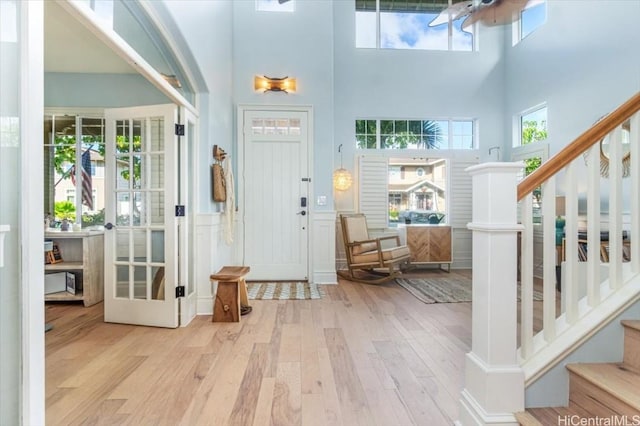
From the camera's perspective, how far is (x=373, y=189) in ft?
17.8

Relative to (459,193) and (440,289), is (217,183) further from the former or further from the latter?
(459,193)

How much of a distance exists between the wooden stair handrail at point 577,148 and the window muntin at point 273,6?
4.37 metres

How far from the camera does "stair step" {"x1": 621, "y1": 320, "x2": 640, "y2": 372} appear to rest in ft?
4.41

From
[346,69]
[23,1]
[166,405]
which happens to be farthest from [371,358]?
[346,69]

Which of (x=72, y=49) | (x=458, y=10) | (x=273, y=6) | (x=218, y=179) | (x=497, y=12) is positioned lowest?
(x=218, y=179)

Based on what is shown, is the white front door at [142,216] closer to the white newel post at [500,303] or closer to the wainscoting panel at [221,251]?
the wainscoting panel at [221,251]

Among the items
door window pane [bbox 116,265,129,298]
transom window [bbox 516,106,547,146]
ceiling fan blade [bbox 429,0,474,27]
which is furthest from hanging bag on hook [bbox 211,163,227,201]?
transom window [bbox 516,106,547,146]

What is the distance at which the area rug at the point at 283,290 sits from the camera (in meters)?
3.76

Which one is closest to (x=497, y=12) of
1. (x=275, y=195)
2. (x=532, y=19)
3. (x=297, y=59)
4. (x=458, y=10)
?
(x=458, y=10)

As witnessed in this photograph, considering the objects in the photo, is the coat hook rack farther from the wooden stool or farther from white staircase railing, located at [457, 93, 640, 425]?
white staircase railing, located at [457, 93, 640, 425]

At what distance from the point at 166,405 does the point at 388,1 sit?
648 centimetres

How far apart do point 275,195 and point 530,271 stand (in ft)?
11.7

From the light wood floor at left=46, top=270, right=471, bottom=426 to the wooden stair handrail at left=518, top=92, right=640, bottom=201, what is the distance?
1.14 metres

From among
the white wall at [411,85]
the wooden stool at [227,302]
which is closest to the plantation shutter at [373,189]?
the white wall at [411,85]
